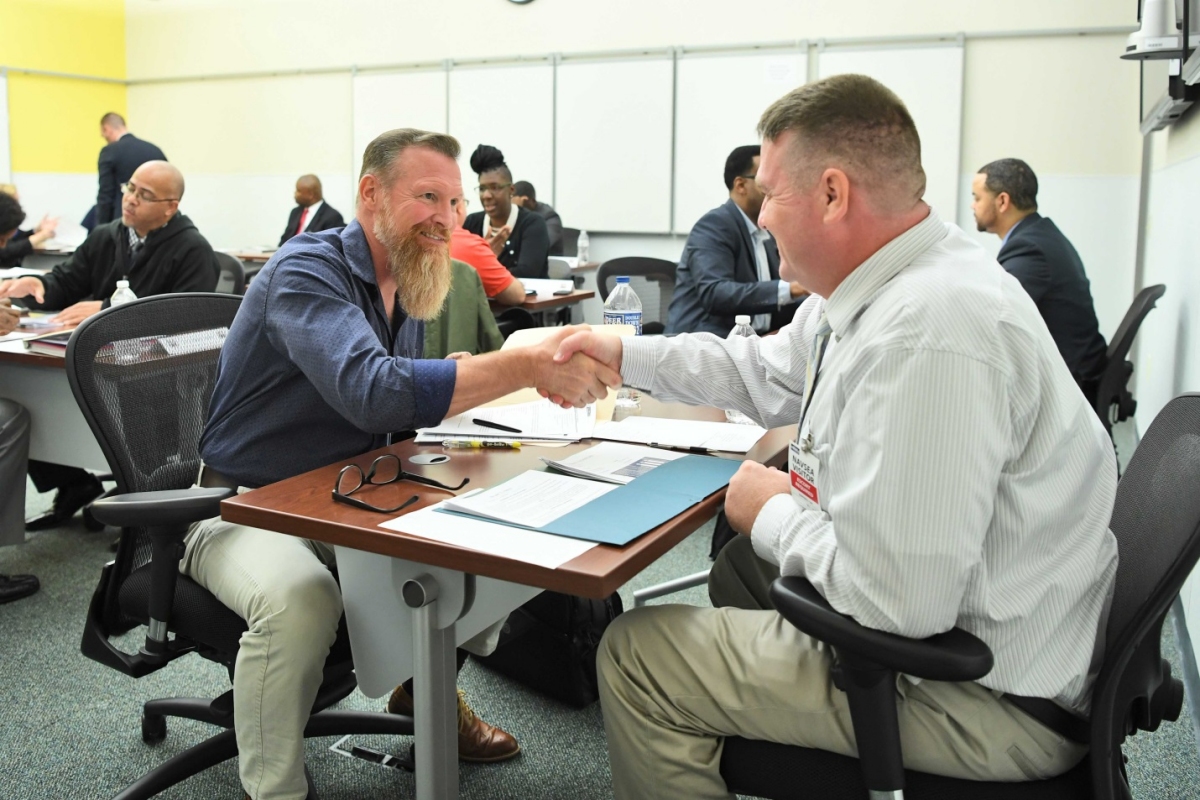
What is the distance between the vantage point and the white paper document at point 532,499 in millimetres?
1313

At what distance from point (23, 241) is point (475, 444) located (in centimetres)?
660

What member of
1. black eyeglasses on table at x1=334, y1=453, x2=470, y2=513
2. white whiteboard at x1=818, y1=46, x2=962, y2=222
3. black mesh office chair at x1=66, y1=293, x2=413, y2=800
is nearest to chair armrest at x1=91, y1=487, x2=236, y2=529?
black mesh office chair at x1=66, y1=293, x2=413, y2=800

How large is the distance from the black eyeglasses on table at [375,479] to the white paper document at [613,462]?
0.18 meters

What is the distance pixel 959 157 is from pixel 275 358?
6177mm

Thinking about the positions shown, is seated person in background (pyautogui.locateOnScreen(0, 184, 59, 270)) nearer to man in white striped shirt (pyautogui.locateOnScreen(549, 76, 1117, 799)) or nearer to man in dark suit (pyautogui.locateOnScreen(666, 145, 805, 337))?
man in dark suit (pyautogui.locateOnScreen(666, 145, 805, 337))

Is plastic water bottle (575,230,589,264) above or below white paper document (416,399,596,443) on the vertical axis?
above

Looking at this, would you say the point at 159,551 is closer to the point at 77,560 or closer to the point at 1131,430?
the point at 77,560

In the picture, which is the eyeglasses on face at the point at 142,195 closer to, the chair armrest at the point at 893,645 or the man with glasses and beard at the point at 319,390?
the man with glasses and beard at the point at 319,390

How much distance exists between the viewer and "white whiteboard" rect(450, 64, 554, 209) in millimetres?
7965

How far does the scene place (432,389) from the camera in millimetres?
1648

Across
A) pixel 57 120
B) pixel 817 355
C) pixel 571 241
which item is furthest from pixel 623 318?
pixel 57 120

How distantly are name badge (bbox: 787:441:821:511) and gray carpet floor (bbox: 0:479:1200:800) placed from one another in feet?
3.19

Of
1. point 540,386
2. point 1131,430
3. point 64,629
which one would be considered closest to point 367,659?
point 540,386

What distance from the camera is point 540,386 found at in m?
1.79
